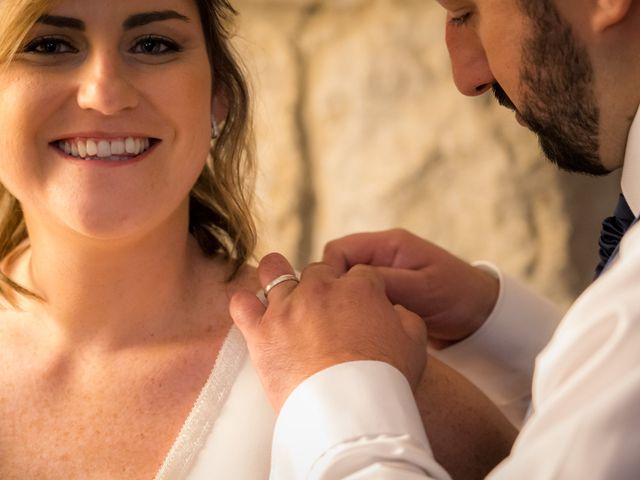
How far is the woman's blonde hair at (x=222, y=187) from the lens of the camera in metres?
1.86

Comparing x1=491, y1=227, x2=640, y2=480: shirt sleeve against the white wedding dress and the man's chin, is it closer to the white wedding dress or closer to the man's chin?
the man's chin

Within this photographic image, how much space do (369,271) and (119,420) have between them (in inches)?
16.3

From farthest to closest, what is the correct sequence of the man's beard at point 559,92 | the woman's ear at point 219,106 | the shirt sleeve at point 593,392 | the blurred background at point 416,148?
the blurred background at point 416,148
the woman's ear at point 219,106
the man's beard at point 559,92
the shirt sleeve at point 593,392

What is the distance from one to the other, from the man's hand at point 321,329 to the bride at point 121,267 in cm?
13

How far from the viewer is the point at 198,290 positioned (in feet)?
6.00

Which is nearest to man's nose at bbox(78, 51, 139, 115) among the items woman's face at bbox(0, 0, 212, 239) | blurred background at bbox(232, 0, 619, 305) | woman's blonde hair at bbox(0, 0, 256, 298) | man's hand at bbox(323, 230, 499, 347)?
woman's face at bbox(0, 0, 212, 239)

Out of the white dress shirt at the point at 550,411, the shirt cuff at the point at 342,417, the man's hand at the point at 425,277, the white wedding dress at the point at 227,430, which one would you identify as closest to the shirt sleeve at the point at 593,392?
the white dress shirt at the point at 550,411

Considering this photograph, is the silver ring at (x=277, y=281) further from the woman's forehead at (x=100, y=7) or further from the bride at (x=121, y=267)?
the woman's forehead at (x=100, y=7)

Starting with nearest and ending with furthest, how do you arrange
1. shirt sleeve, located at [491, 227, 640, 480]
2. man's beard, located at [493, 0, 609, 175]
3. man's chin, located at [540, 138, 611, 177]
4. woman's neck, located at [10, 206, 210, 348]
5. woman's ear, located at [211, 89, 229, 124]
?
1. shirt sleeve, located at [491, 227, 640, 480]
2. man's beard, located at [493, 0, 609, 175]
3. man's chin, located at [540, 138, 611, 177]
4. woman's neck, located at [10, 206, 210, 348]
5. woman's ear, located at [211, 89, 229, 124]

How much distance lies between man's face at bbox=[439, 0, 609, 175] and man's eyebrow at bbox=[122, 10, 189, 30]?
1.27 ft

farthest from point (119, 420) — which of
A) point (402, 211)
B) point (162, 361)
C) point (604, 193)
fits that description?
point (604, 193)

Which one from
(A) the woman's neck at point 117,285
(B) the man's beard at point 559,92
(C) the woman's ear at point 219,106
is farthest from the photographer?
(C) the woman's ear at point 219,106

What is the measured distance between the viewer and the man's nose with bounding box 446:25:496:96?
5.55 ft

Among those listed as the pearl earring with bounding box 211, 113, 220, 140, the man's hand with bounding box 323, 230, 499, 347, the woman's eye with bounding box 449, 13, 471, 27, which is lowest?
the man's hand with bounding box 323, 230, 499, 347
